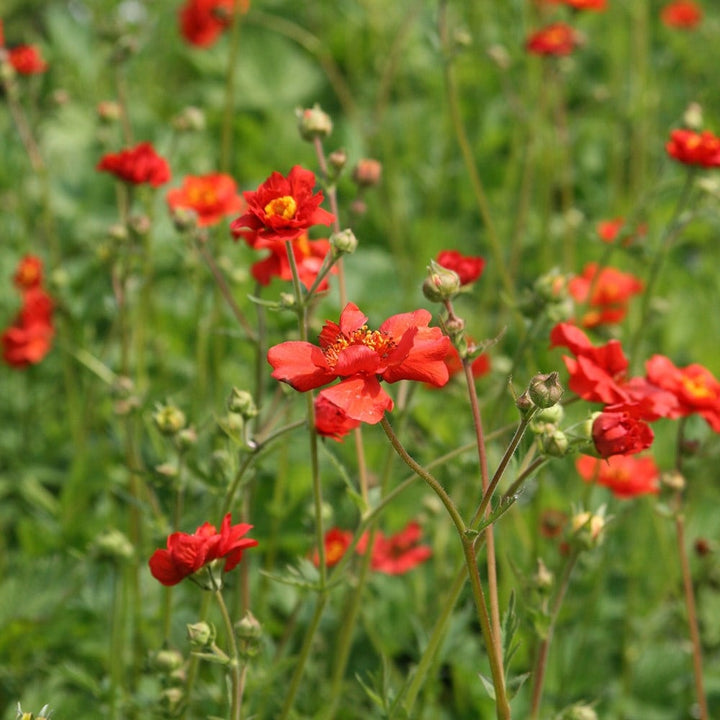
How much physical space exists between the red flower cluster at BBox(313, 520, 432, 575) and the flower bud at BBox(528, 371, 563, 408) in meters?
0.71

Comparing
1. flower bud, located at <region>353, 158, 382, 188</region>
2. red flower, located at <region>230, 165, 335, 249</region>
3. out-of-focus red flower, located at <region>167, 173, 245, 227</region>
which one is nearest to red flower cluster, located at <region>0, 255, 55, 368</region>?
out-of-focus red flower, located at <region>167, 173, 245, 227</region>

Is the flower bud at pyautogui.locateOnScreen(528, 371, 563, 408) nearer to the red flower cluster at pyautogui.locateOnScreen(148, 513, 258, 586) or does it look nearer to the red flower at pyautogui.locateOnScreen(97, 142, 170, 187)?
the red flower cluster at pyautogui.locateOnScreen(148, 513, 258, 586)

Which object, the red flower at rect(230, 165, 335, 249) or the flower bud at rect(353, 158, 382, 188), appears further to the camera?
the flower bud at rect(353, 158, 382, 188)

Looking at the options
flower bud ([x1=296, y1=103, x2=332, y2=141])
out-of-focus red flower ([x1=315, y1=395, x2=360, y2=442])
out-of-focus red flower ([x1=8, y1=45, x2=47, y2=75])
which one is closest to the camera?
out-of-focus red flower ([x1=315, y1=395, x2=360, y2=442])

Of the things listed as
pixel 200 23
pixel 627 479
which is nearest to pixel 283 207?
pixel 627 479

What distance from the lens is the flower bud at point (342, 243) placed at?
1.14m

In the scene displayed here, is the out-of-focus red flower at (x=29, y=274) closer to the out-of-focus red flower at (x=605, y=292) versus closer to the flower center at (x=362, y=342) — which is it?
the out-of-focus red flower at (x=605, y=292)

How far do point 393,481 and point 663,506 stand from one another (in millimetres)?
510

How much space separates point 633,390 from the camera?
4.07ft

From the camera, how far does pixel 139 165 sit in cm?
166

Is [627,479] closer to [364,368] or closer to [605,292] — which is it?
[605,292]

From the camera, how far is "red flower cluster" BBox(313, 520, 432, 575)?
5.46 ft

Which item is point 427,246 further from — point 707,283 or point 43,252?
point 43,252

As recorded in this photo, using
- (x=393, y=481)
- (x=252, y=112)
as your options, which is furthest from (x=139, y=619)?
(x=252, y=112)
